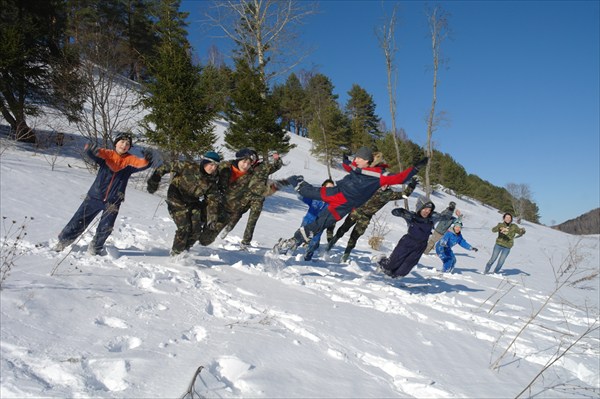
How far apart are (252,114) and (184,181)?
46.6 ft

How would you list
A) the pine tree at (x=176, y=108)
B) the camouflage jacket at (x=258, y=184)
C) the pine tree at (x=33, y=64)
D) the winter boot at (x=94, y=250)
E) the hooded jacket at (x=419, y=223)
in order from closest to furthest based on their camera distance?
the winter boot at (x=94, y=250) < the camouflage jacket at (x=258, y=184) < the hooded jacket at (x=419, y=223) < the pine tree at (x=33, y=64) < the pine tree at (x=176, y=108)

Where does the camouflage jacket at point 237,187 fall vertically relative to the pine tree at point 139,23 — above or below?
below

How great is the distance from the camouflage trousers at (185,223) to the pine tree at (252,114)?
44.3ft

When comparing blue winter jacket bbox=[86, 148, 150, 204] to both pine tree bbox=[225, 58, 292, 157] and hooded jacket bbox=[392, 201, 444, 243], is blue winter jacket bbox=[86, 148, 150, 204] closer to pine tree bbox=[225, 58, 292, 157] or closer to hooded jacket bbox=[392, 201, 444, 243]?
hooded jacket bbox=[392, 201, 444, 243]

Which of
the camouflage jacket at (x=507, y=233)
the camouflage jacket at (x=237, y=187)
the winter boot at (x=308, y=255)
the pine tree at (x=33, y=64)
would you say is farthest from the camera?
the pine tree at (x=33, y=64)

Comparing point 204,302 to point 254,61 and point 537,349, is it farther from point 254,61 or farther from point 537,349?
point 254,61

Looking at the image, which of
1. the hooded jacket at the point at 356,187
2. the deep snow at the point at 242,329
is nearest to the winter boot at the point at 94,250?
the deep snow at the point at 242,329

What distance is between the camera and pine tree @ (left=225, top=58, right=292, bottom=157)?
709 inches

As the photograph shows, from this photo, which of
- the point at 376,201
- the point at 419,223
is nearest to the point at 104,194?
the point at 376,201

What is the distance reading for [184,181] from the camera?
15.6 ft

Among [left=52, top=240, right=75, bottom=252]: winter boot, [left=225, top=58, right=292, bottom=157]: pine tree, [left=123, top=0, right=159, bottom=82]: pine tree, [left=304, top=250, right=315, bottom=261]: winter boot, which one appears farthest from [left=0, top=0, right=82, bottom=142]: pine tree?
[left=123, top=0, right=159, bottom=82]: pine tree

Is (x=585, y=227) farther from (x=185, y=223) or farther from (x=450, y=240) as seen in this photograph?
(x=185, y=223)

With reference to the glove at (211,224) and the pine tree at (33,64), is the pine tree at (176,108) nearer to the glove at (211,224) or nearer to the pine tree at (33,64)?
the pine tree at (33,64)

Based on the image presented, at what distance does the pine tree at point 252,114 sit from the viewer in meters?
18.0
